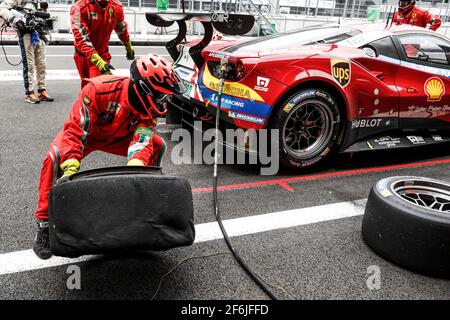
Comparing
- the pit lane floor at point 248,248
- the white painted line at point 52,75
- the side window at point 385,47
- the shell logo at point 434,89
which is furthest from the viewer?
the white painted line at point 52,75

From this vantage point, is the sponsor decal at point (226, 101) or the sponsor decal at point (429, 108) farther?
the sponsor decal at point (429, 108)

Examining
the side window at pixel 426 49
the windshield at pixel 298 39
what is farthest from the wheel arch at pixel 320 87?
the side window at pixel 426 49

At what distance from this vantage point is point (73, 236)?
198 cm

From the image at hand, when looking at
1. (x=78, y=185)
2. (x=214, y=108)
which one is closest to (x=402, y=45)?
(x=214, y=108)

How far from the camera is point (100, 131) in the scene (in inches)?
118

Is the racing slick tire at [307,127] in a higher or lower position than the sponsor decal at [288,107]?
lower

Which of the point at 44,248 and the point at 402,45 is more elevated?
the point at 402,45

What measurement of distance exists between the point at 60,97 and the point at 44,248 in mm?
4971

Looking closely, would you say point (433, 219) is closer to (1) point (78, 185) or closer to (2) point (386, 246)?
(2) point (386, 246)

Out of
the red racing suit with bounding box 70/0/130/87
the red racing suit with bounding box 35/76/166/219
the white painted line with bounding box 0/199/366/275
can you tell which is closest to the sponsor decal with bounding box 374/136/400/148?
the white painted line with bounding box 0/199/366/275

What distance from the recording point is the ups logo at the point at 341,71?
3.96 m

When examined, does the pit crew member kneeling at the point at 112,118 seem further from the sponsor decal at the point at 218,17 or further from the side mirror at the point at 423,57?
the side mirror at the point at 423,57

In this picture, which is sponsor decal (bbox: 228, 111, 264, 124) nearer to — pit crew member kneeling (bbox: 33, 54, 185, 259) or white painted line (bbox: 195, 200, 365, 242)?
white painted line (bbox: 195, 200, 365, 242)
